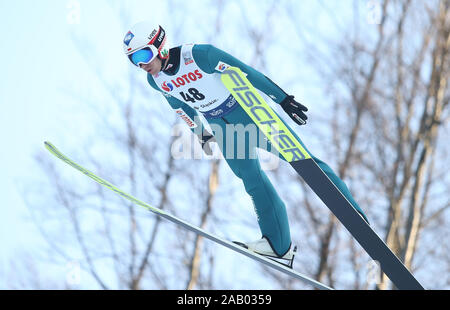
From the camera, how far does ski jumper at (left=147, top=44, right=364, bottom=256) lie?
17.8 ft

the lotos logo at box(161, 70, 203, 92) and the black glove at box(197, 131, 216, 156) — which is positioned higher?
the lotos logo at box(161, 70, 203, 92)

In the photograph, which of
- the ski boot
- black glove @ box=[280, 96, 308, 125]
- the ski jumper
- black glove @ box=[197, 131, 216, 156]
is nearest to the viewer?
black glove @ box=[280, 96, 308, 125]

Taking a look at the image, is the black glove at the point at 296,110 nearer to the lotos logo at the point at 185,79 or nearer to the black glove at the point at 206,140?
the lotos logo at the point at 185,79

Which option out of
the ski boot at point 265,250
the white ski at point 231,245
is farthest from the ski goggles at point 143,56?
the ski boot at point 265,250

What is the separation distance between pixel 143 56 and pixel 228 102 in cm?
78

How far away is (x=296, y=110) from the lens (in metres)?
5.30

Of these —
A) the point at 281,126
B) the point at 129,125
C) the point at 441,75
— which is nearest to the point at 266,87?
the point at 281,126

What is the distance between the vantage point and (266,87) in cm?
543

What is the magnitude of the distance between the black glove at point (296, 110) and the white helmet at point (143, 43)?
3.43 ft

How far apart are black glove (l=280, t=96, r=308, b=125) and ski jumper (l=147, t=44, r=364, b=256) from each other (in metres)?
0.09

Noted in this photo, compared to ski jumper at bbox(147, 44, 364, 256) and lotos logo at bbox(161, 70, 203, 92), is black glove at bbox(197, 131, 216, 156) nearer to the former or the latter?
ski jumper at bbox(147, 44, 364, 256)

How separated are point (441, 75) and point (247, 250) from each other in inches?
270

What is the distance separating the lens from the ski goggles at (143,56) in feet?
17.6

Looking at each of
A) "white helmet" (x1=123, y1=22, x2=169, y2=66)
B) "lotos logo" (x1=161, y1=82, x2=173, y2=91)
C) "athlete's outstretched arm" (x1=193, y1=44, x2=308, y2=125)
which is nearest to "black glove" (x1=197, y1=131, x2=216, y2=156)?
"lotos logo" (x1=161, y1=82, x2=173, y2=91)
